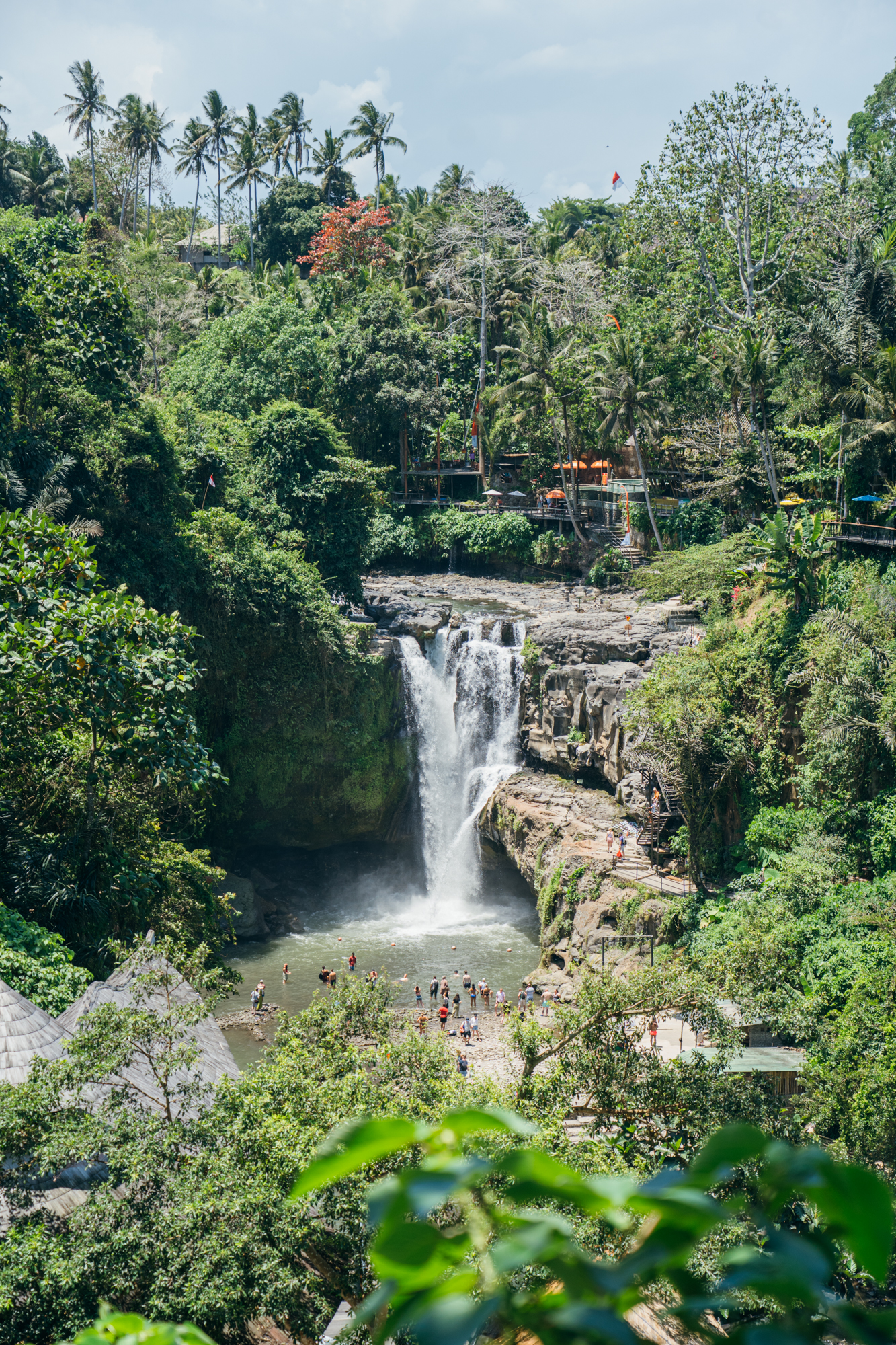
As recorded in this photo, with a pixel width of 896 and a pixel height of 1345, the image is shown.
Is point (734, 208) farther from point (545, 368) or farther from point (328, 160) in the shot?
point (328, 160)

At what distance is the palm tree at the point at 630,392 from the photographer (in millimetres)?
37375

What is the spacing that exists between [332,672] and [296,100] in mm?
49274

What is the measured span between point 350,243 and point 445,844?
3524 cm

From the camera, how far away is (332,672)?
29.7 metres

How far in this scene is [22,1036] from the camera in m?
11.3

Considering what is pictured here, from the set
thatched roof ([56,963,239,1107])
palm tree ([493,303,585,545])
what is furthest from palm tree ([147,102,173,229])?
thatched roof ([56,963,239,1107])

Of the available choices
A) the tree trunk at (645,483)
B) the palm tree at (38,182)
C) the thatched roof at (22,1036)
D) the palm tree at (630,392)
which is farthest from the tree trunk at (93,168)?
the thatched roof at (22,1036)

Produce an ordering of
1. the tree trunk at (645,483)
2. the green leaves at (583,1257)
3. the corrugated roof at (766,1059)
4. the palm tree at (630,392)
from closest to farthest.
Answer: the green leaves at (583,1257), the corrugated roof at (766,1059), the palm tree at (630,392), the tree trunk at (645,483)

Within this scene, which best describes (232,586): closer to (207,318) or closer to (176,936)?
(176,936)

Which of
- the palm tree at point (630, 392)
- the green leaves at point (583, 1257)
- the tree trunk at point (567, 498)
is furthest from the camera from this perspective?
the tree trunk at point (567, 498)

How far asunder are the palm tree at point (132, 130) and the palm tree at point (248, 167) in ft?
16.8

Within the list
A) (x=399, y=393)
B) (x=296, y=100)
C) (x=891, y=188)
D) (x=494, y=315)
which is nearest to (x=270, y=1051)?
(x=399, y=393)

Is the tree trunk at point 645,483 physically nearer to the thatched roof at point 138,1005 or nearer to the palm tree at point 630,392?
the palm tree at point 630,392

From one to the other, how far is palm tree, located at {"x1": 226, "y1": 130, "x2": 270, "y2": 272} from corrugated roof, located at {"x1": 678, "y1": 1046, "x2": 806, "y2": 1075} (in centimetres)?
5516
